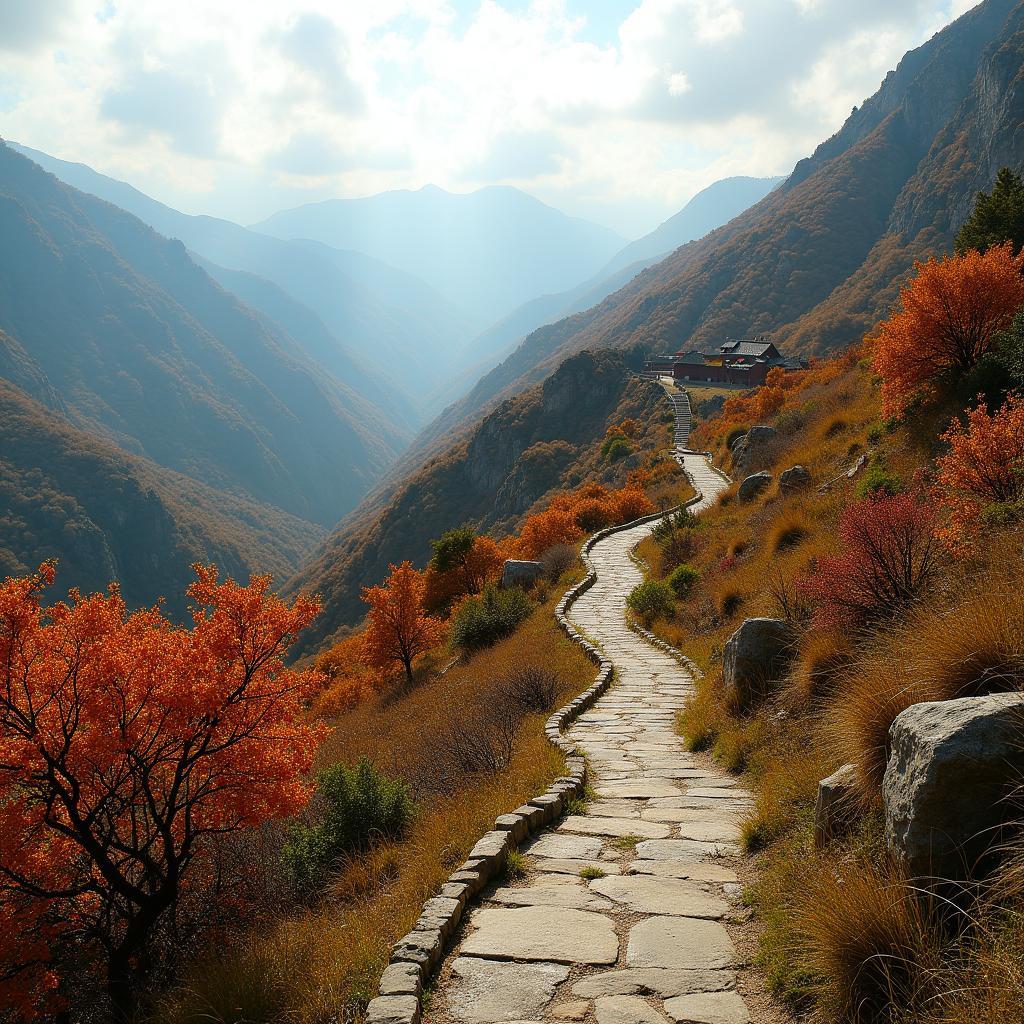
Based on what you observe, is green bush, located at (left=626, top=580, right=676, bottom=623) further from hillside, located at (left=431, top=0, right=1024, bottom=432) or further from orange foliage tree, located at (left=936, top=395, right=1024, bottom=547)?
hillside, located at (left=431, top=0, right=1024, bottom=432)

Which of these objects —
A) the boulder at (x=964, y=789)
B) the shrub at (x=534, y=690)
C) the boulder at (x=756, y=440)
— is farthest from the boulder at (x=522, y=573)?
the boulder at (x=964, y=789)

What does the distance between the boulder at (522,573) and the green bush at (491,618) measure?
1.44m

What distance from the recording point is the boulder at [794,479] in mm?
16234

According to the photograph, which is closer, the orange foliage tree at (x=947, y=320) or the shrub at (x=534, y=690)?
the shrub at (x=534, y=690)

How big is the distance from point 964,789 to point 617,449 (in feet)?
176

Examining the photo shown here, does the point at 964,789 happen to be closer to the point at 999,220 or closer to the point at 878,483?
the point at 878,483

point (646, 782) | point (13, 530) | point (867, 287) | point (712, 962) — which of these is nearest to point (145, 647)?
point (646, 782)

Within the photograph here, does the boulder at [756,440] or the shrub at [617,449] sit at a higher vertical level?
the shrub at [617,449]

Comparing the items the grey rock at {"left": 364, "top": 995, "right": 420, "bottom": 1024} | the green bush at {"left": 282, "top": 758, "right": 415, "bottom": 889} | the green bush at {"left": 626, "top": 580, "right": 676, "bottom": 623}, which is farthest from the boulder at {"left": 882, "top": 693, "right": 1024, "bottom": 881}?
the green bush at {"left": 626, "top": 580, "right": 676, "bottom": 623}

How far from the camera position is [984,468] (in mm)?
7688

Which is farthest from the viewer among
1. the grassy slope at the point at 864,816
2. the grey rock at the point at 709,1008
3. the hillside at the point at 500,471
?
the hillside at the point at 500,471

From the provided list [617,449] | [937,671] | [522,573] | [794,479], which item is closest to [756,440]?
[522,573]

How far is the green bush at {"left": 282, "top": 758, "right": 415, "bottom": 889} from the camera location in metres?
7.89

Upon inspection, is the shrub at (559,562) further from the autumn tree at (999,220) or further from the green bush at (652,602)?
the autumn tree at (999,220)
